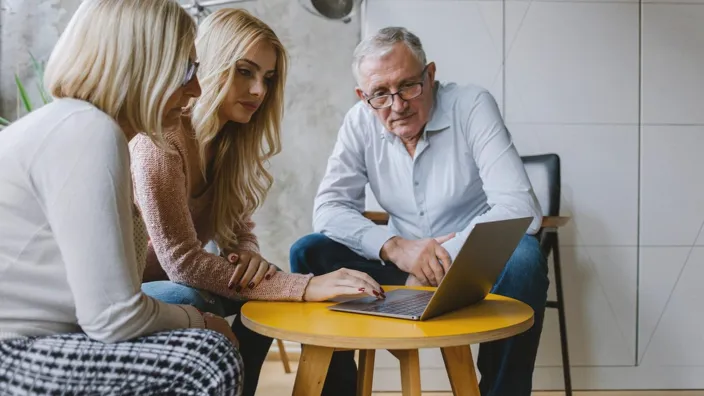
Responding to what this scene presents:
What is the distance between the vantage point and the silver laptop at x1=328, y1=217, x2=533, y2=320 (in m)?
1.26

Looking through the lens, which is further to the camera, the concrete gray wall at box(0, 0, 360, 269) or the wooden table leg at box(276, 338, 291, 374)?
the concrete gray wall at box(0, 0, 360, 269)

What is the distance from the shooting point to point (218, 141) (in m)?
1.92

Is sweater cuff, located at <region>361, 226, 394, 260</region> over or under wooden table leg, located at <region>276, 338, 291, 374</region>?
over

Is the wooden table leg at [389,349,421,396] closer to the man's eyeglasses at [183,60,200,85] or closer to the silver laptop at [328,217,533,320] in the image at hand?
the silver laptop at [328,217,533,320]

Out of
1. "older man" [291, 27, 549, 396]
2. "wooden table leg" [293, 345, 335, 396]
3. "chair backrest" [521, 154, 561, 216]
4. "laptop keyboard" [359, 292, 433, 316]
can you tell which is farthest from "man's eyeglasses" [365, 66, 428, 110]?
"wooden table leg" [293, 345, 335, 396]

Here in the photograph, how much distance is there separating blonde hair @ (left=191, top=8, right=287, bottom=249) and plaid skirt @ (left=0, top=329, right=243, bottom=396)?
786 mm

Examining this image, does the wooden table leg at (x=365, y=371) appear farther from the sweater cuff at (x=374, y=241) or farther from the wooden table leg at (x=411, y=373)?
the sweater cuff at (x=374, y=241)

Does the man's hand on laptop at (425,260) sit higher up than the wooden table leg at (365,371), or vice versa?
the man's hand on laptop at (425,260)

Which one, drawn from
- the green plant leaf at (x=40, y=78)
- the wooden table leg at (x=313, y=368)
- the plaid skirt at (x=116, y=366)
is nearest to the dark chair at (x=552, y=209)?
the wooden table leg at (x=313, y=368)

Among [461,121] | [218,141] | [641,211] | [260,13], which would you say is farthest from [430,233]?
[260,13]

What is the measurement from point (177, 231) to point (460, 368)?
720mm

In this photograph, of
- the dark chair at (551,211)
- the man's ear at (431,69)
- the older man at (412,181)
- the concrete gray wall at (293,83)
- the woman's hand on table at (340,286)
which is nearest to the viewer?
the woman's hand on table at (340,286)

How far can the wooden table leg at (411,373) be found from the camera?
4.33ft

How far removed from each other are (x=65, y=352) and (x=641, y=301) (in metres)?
2.30
